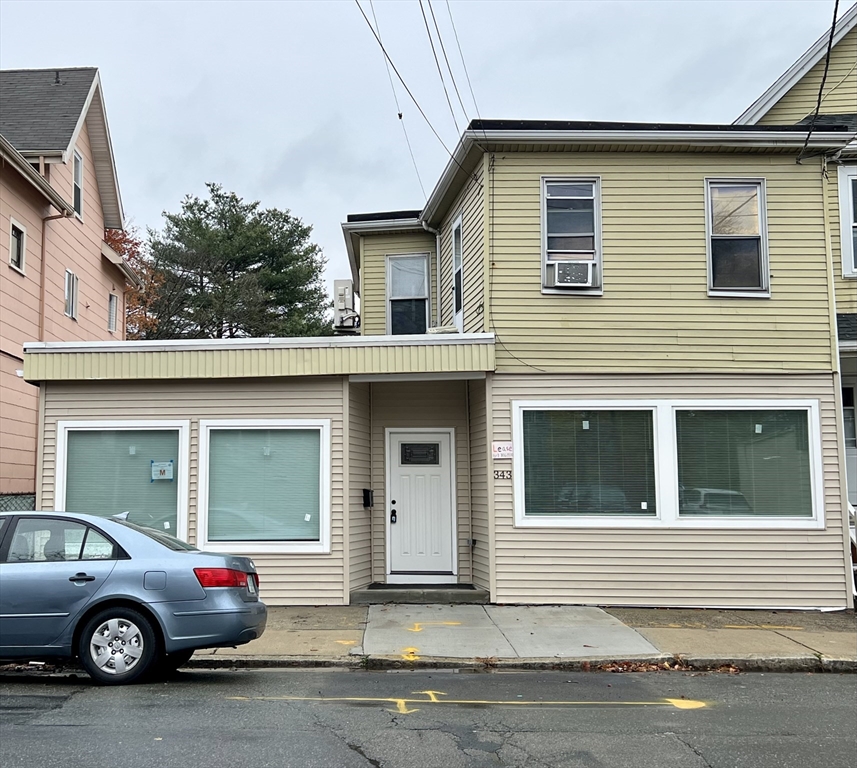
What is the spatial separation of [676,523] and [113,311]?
56.7ft

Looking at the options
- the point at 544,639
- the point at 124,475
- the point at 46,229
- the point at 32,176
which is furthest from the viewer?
the point at 46,229

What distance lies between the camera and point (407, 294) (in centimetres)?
1616

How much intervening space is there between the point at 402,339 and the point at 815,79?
8.35 m

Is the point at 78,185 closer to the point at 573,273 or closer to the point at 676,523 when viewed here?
the point at 573,273

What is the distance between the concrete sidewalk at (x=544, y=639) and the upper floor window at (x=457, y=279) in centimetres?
458

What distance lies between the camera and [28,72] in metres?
21.4

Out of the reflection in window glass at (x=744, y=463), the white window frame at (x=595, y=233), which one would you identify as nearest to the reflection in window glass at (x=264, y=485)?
the white window frame at (x=595, y=233)

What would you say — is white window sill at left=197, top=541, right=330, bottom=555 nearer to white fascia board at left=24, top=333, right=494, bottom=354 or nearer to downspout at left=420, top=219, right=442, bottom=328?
white fascia board at left=24, top=333, right=494, bottom=354

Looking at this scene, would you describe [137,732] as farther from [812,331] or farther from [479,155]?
[812,331]

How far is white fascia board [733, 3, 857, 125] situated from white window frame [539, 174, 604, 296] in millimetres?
4370

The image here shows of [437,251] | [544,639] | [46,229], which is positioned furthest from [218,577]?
[46,229]

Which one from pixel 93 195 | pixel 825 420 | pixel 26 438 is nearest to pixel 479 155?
pixel 825 420

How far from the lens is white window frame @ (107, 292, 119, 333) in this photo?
2395 cm

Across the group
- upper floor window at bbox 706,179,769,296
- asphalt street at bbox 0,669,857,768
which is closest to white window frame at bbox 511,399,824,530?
upper floor window at bbox 706,179,769,296
